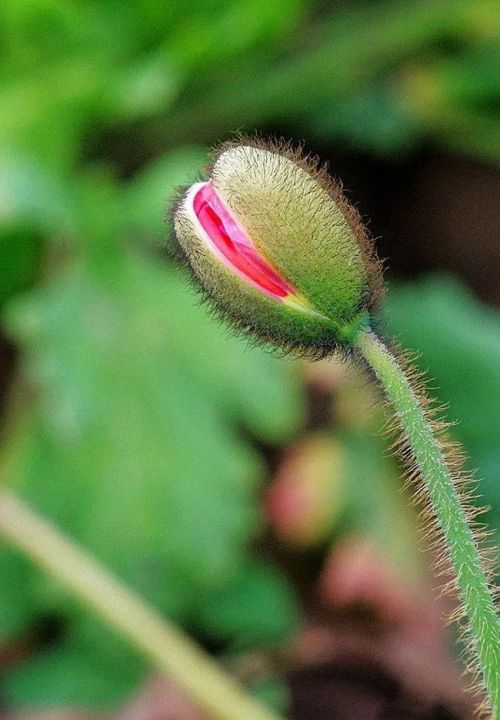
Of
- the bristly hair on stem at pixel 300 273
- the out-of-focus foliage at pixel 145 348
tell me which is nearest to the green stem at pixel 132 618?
the out-of-focus foliage at pixel 145 348

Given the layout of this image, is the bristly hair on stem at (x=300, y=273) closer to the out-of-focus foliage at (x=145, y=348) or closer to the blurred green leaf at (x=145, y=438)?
the out-of-focus foliage at (x=145, y=348)

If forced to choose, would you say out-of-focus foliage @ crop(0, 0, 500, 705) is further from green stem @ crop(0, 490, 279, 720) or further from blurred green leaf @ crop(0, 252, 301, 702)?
green stem @ crop(0, 490, 279, 720)

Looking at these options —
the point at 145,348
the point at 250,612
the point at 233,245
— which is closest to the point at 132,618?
the point at 250,612

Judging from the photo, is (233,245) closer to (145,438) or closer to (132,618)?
(132,618)

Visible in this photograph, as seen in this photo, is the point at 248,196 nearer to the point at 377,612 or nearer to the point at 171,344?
the point at 171,344

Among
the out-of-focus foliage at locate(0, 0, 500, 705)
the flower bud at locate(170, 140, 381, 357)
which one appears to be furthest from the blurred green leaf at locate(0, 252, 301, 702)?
the flower bud at locate(170, 140, 381, 357)

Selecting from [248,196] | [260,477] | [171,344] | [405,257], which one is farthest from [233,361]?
[248,196]
